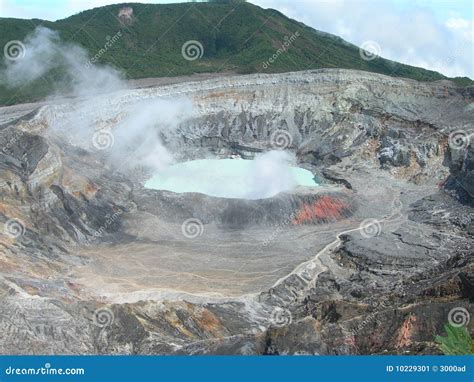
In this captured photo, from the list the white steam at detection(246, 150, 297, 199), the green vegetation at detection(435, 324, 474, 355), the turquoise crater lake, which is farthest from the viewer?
the turquoise crater lake

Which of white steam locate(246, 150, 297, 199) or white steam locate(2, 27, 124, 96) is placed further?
white steam locate(2, 27, 124, 96)

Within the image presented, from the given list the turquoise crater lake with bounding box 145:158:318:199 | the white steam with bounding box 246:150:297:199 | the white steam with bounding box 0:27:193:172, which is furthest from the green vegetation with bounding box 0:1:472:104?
the turquoise crater lake with bounding box 145:158:318:199

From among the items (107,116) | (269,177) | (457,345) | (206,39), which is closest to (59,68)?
(107,116)

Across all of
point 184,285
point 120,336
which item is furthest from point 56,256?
point 120,336

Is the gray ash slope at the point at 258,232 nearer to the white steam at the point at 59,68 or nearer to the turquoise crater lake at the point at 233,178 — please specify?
the turquoise crater lake at the point at 233,178

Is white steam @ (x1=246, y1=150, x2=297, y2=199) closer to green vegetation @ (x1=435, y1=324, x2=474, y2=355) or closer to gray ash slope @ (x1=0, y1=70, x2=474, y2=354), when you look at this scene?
gray ash slope @ (x1=0, y1=70, x2=474, y2=354)
